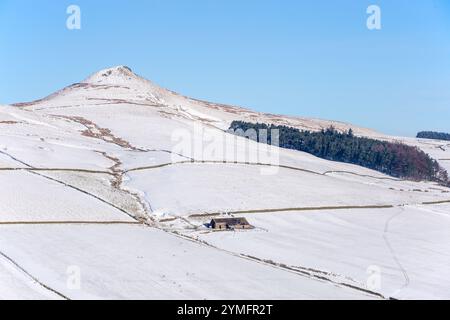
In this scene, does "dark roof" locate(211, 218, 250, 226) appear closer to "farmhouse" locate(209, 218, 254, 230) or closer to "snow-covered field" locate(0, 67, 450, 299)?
"farmhouse" locate(209, 218, 254, 230)

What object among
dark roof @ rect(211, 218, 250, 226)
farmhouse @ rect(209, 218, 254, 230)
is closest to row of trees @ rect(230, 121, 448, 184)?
dark roof @ rect(211, 218, 250, 226)

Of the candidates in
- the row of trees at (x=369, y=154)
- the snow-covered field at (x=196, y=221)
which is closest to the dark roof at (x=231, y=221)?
the snow-covered field at (x=196, y=221)

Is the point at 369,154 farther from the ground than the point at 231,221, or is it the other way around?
the point at 369,154

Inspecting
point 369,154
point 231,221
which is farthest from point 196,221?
point 369,154

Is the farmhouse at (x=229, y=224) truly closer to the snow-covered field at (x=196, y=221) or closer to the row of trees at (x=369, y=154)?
the snow-covered field at (x=196, y=221)

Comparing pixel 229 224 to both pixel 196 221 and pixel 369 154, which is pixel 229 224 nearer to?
pixel 196 221

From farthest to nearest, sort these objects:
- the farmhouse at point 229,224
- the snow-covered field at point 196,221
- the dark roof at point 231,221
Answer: the dark roof at point 231,221 → the farmhouse at point 229,224 → the snow-covered field at point 196,221

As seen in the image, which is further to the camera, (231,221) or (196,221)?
(196,221)
